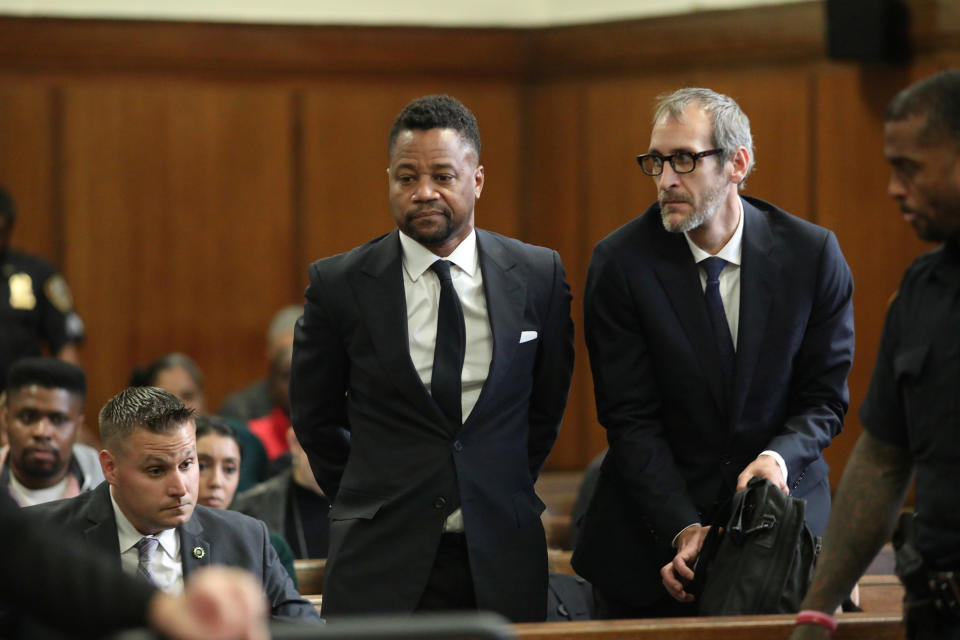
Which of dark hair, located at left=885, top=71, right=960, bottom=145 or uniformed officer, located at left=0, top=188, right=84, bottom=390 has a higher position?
dark hair, located at left=885, top=71, right=960, bottom=145

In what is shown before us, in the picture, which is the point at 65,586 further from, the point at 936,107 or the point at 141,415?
the point at 141,415

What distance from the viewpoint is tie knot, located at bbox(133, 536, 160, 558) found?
124 inches

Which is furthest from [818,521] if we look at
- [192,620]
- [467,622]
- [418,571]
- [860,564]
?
[192,620]

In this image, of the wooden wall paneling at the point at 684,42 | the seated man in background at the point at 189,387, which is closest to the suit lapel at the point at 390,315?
the seated man in background at the point at 189,387

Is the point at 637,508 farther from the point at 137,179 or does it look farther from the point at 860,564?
the point at 137,179

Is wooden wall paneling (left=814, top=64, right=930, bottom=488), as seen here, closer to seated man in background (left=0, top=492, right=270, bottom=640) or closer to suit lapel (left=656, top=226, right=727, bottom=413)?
suit lapel (left=656, top=226, right=727, bottom=413)

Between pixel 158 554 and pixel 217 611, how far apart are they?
5.64 feet

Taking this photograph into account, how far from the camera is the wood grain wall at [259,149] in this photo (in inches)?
268

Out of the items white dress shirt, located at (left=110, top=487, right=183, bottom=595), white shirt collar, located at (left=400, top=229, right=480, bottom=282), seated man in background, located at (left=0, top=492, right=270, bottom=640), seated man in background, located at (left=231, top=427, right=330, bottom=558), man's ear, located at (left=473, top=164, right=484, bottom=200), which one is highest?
man's ear, located at (left=473, top=164, right=484, bottom=200)

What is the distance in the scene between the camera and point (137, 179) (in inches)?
272

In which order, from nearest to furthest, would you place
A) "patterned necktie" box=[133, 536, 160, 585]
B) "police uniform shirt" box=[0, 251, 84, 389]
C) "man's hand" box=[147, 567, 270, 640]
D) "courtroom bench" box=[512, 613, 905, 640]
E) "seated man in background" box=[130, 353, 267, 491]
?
"man's hand" box=[147, 567, 270, 640], "courtroom bench" box=[512, 613, 905, 640], "patterned necktie" box=[133, 536, 160, 585], "seated man in background" box=[130, 353, 267, 491], "police uniform shirt" box=[0, 251, 84, 389]

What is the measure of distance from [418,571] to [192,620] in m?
1.27

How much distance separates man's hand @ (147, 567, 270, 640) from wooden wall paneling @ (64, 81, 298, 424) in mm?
5560

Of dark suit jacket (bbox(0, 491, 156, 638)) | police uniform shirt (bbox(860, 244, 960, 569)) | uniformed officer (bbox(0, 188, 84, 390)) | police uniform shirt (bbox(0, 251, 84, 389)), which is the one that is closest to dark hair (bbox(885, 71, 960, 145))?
police uniform shirt (bbox(860, 244, 960, 569))
